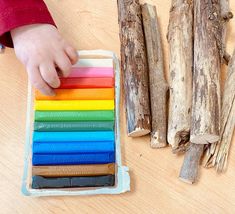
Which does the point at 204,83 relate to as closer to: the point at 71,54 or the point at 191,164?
the point at 191,164

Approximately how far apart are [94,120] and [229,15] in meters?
0.37

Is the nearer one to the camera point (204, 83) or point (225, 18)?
point (204, 83)

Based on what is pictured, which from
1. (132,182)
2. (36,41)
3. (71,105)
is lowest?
(132,182)

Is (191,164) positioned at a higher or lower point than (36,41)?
lower

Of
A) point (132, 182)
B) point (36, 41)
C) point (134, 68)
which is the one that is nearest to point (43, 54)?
point (36, 41)

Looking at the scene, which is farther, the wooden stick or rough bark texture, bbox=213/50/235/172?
the wooden stick

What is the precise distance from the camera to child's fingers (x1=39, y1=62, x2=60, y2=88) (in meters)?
0.74

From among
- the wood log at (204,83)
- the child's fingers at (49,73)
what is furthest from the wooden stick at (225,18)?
the child's fingers at (49,73)

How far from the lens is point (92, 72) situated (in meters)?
0.80

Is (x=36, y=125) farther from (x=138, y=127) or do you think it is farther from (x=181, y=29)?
(x=181, y=29)

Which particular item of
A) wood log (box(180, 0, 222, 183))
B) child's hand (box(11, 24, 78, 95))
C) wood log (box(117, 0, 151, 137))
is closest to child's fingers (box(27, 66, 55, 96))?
child's hand (box(11, 24, 78, 95))

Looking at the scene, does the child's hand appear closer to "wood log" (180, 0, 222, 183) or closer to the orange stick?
the orange stick

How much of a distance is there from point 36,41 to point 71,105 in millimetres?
139

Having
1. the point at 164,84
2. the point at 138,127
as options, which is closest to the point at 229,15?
the point at 164,84
